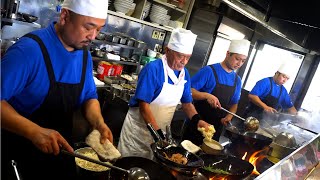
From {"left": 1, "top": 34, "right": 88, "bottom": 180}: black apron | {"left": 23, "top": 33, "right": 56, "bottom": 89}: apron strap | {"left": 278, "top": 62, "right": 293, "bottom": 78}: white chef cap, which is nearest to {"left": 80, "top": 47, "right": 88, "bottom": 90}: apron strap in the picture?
{"left": 1, "top": 34, "right": 88, "bottom": 180}: black apron

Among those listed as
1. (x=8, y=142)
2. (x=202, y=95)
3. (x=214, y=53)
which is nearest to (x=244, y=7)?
(x=202, y=95)

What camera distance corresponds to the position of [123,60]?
5.24 meters

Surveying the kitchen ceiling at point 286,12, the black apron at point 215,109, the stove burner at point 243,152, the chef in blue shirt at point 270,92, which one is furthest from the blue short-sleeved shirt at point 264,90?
the stove burner at point 243,152

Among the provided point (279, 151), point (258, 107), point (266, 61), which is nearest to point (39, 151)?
point (279, 151)

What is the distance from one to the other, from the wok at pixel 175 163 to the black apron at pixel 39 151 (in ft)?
2.01

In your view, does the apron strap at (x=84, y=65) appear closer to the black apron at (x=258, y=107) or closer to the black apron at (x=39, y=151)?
the black apron at (x=39, y=151)

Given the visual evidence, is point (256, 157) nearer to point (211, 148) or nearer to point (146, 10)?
point (211, 148)

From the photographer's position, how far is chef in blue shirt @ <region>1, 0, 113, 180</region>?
5.34ft

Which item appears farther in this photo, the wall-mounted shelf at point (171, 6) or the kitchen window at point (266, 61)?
the kitchen window at point (266, 61)

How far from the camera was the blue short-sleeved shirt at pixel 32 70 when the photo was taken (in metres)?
1.55

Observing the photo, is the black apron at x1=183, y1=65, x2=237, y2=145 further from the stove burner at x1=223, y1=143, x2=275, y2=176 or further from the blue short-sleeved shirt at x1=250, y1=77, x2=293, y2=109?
the blue short-sleeved shirt at x1=250, y1=77, x2=293, y2=109

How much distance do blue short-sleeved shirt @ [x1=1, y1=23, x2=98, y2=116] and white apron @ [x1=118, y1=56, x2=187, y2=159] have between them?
43.8 inches

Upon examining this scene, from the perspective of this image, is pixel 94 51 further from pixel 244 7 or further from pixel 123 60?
pixel 244 7

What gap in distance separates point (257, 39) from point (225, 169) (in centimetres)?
586
